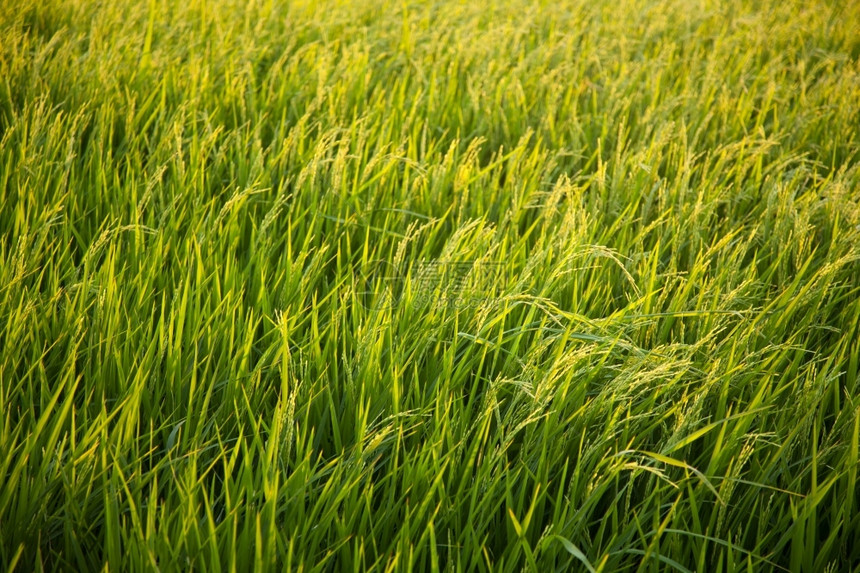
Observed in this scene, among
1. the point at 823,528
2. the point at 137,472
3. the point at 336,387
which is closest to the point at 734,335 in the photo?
the point at 823,528

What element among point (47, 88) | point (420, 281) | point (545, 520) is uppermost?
point (47, 88)

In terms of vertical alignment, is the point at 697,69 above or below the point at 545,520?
above

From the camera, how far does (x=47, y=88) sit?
2.28m

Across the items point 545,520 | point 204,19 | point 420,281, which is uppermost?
point 204,19

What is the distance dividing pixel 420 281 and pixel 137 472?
747 millimetres

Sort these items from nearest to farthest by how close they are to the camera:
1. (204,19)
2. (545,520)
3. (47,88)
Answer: (545,520), (47,88), (204,19)

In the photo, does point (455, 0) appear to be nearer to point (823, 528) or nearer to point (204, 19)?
point (204, 19)

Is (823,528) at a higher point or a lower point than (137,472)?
lower

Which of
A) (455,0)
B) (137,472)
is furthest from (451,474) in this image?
(455,0)

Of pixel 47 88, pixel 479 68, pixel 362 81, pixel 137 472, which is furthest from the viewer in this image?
pixel 479 68

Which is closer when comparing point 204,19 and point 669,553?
point 669,553

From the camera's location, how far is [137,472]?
1087mm

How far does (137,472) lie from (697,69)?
3.13 m

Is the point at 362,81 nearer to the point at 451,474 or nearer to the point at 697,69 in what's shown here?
the point at 697,69
